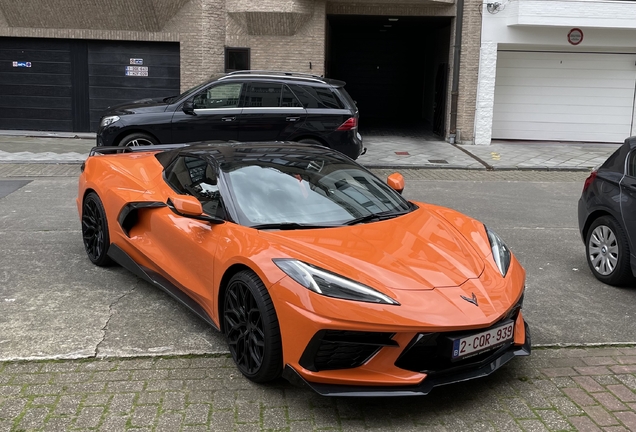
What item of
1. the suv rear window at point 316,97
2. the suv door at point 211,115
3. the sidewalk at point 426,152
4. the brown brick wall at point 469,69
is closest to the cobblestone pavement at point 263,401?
the suv door at point 211,115

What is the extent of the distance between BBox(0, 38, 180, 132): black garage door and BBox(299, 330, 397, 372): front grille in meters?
13.9

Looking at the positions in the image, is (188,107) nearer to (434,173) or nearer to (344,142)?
(344,142)

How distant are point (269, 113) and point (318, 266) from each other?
Result: 800cm

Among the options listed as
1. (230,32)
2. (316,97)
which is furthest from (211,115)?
(230,32)

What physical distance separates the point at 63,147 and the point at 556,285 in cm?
1158

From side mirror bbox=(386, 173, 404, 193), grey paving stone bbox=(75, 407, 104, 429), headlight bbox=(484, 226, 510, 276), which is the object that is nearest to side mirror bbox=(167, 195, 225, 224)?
grey paving stone bbox=(75, 407, 104, 429)

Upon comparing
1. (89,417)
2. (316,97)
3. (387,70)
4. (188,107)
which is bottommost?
(89,417)

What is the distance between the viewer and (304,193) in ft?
14.5

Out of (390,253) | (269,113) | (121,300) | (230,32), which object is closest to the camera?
(390,253)

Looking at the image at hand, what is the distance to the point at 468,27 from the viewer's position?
15.8m

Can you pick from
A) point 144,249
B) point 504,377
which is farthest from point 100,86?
point 504,377

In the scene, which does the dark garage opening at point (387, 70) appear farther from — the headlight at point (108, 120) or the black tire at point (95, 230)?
the black tire at point (95, 230)

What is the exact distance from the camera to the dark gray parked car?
5496mm

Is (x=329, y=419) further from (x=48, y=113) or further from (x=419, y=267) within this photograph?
(x=48, y=113)
